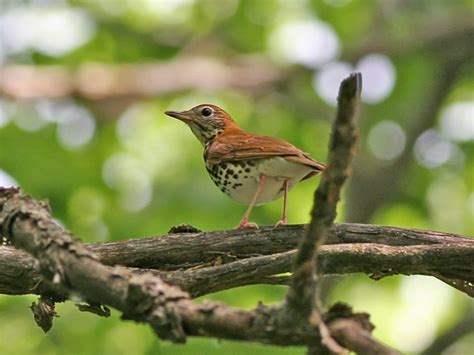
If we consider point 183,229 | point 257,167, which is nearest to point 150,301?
point 183,229

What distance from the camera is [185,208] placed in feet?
30.5

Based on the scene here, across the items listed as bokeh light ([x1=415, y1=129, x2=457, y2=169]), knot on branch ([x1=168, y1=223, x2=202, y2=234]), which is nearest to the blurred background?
bokeh light ([x1=415, y1=129, x2=457, y2=169])

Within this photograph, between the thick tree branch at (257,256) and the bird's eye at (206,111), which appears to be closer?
the thick tree branch at (257,256)

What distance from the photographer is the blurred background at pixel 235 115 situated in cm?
935

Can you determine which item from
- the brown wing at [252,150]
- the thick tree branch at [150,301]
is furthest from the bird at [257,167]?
the thick tree branch at [150,301]

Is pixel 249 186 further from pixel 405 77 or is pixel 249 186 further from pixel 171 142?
pixel 405 77

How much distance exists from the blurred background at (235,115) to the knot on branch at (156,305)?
4.98m

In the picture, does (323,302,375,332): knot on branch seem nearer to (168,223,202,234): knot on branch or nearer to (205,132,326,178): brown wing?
(168,223,202,234): knot on branch

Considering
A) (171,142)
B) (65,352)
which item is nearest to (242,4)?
(171,142)

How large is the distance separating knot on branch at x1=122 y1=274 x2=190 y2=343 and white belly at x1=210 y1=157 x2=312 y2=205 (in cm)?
250

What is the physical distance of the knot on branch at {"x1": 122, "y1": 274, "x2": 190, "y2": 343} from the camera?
8.09 ft

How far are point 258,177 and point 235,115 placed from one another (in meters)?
7.68

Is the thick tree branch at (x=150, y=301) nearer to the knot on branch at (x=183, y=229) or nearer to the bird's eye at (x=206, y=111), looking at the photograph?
the knot on branch at (x=183, y=229)

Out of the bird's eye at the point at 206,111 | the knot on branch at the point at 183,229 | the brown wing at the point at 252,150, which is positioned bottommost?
the knot on branch at the point at 183,229
